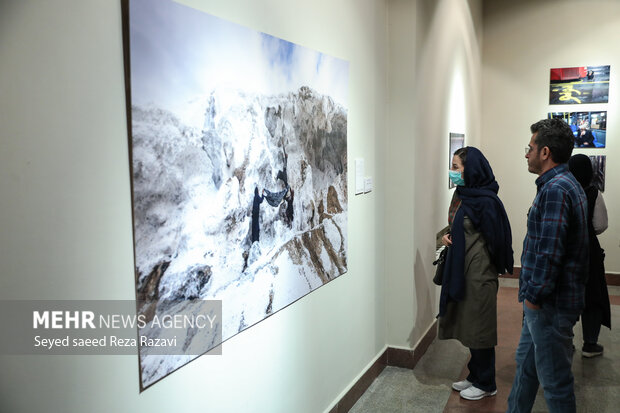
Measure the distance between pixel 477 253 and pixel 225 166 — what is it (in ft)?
6.71

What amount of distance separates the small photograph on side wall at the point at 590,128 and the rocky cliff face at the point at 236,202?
497cm

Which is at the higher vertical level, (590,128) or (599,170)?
(590,128)

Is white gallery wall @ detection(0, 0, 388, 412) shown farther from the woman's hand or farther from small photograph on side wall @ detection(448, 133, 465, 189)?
small photograph on side wall @ detection(448, 133, 465, 189)

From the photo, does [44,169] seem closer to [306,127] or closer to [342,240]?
[306,127]

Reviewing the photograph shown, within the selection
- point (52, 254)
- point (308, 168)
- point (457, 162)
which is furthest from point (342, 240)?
point (52, 254)

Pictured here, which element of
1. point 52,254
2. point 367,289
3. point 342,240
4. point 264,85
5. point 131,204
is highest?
point 264,85

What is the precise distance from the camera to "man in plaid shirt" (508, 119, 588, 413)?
2.50 meters

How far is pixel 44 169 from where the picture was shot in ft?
4.47

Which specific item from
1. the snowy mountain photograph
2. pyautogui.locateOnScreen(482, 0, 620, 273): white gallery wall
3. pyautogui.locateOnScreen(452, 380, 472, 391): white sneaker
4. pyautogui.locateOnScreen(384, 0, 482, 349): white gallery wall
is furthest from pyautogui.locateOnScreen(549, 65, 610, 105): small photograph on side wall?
the snowy mountain photograph

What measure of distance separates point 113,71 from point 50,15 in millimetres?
226

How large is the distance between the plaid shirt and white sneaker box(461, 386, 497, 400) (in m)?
1.27

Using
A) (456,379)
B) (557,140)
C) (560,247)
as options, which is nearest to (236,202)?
(560,247)

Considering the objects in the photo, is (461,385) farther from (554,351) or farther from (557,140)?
(557,140)

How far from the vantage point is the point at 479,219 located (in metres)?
3.43
